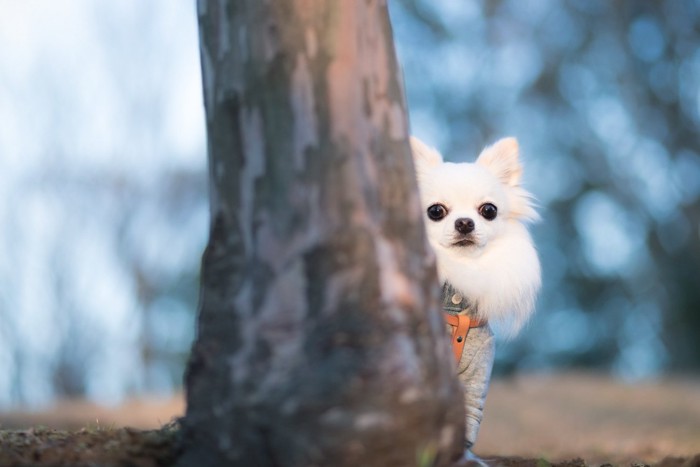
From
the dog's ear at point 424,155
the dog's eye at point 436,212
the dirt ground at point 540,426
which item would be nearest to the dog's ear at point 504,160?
the dog's ear at point 424,155

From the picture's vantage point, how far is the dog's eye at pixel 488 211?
11.6ft

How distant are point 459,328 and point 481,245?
0.41 metres

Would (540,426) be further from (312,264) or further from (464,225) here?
(312,264)

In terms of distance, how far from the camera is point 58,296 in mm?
11422

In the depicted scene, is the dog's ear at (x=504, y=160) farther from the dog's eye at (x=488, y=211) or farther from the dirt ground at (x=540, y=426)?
the dirt ground at (x=540, y=426)

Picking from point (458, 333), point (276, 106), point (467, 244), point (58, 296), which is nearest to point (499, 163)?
point (467, 244)

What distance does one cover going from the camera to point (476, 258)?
11.5 ft

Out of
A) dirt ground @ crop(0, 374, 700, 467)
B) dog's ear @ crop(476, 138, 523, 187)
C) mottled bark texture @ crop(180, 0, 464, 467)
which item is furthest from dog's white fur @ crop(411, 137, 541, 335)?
mottled bark texture @ crop(180, 0, 464, 467)

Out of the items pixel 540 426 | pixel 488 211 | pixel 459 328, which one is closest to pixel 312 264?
pixel 459 328

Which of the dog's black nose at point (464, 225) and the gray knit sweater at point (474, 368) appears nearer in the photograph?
the gray knit sweater at point (474, 368)

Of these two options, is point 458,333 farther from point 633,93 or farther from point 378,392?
point 633,93

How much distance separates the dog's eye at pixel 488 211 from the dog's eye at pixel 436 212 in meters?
0.17

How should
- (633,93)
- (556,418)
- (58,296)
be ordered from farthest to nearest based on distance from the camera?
(633,93) → (58,296) → (556,418)

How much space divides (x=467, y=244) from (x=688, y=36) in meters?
12.2
